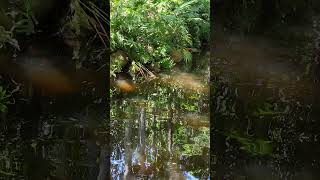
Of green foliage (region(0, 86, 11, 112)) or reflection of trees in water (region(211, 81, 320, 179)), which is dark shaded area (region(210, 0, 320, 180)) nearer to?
reflection of trees in water (region(211, 81, 320, 179))

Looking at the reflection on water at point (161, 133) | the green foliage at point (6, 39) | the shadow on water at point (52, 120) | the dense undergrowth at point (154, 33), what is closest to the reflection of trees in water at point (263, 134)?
the shadow on water at point (52, 120)

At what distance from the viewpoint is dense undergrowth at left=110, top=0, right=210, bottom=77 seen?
237 inches

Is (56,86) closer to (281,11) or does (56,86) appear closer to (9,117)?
(9,117)

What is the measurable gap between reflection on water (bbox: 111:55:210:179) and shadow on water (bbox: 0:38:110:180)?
46.9 inches

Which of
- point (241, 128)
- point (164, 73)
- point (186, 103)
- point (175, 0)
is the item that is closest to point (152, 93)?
point (186, 103)

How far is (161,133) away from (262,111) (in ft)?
7.22

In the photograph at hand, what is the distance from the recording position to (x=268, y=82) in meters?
1.55

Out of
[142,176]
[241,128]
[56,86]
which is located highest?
[56,86]

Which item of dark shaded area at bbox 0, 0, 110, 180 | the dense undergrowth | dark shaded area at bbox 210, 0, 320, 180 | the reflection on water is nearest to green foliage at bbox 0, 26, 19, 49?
dark shaded area at bbox 0, 0, 110, 180

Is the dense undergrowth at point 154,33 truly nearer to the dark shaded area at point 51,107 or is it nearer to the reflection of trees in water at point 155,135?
the reflection of trees in water at point 155,135

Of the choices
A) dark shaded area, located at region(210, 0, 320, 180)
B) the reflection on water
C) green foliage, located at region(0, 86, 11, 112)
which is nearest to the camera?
dark shaded area, located at region(210, 0, 320, 180)

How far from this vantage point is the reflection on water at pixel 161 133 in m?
3.03

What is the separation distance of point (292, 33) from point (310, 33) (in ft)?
0.19

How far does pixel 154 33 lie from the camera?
657 centimetres
